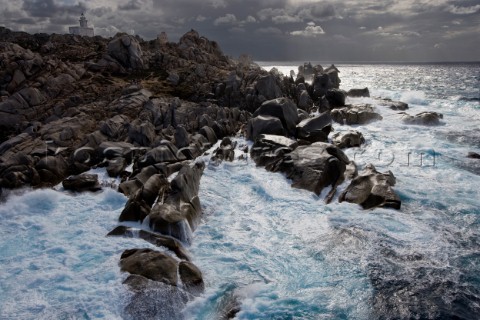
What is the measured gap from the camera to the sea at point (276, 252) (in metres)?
14.2

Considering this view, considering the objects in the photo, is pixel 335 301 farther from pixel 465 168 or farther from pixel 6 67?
pixel 6 67

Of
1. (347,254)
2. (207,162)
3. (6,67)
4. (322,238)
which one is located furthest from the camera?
(6,67)

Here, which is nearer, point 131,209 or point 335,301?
point 335,301

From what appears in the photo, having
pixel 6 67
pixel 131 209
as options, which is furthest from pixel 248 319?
pixel 6 67

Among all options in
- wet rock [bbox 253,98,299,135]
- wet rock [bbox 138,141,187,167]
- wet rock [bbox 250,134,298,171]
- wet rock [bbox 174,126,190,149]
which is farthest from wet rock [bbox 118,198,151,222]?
wet rock [bbox 253,98,299,135]

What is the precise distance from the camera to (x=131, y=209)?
806 inches

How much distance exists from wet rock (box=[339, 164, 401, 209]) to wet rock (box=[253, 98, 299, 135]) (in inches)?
556

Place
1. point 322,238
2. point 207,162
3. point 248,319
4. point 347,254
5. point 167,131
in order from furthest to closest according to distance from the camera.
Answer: point 167,131 → point 207,162 → point 322,238 → point 347,254 → point 248,319

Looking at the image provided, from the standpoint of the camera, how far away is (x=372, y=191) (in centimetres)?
2302

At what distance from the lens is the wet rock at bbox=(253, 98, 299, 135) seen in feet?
126

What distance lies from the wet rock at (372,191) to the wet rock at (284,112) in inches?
556

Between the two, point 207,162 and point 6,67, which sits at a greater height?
point 6,67

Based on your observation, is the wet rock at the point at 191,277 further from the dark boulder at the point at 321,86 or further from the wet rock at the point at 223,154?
the dark boulder at the point at 321,86

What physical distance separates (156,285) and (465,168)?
27613 mm
